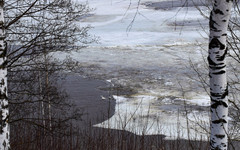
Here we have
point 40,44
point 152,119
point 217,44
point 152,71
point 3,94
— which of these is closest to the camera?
point 217,44

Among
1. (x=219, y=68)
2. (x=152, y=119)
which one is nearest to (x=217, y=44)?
(x=219, y=68)

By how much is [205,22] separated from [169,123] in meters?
17.7

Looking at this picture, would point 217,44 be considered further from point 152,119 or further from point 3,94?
point 152,119

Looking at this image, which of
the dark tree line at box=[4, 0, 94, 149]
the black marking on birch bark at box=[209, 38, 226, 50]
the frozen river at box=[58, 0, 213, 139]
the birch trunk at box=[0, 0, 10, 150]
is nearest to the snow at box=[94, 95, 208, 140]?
the frozen river at box=[58, 0, 213, 139]

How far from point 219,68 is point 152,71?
1373 centimetres

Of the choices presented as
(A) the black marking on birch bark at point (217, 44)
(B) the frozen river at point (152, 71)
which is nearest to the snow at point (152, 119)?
(B) the frozen river at point (152, 71)

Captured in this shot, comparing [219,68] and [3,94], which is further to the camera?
[3,94]

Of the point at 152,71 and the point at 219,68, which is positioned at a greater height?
the point at 219,68

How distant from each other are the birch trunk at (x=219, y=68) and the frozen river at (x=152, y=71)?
339cm

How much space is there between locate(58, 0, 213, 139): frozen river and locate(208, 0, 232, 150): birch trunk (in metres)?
3.39

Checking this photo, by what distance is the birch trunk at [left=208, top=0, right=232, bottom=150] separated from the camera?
296 centimetres

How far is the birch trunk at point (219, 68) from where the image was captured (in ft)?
9.73

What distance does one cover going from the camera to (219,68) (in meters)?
3.01

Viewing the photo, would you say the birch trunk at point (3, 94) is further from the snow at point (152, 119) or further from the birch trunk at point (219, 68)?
the snow at point (152, 119)
